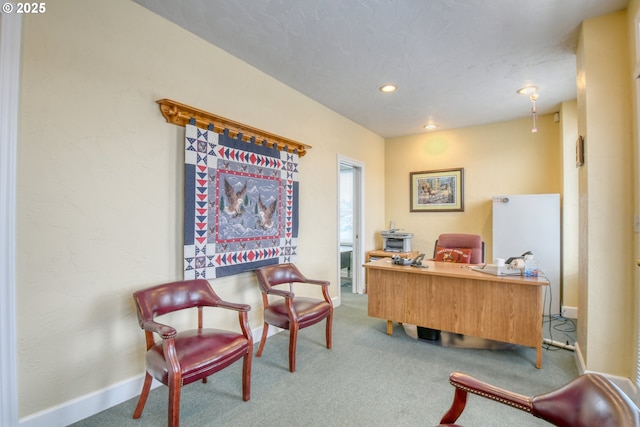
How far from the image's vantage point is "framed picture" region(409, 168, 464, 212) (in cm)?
488

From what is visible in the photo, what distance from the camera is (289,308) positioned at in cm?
253

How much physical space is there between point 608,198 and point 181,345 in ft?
9.80

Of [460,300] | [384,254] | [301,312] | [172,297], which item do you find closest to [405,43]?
[460,300]

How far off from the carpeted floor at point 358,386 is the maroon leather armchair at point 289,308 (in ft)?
0.77

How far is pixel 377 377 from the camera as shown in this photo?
239 centimetres

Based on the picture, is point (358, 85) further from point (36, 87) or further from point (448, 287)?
point (36, 87)

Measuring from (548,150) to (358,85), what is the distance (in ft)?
9.60

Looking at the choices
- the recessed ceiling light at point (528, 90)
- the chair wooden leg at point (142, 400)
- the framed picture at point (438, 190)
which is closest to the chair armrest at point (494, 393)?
the chair wooden leg at point (142, 400)

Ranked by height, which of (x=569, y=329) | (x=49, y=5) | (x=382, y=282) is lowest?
(x=569, y=329)

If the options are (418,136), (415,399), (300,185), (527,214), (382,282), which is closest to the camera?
(415,399)

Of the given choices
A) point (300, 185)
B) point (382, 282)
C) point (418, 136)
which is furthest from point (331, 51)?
point (418, 136)

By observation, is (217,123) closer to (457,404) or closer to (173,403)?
(173,403)

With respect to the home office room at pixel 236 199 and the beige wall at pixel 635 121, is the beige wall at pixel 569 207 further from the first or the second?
the beige wall at pixel 635 121

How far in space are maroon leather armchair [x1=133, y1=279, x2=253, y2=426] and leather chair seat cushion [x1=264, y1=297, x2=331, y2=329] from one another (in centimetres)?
56
